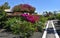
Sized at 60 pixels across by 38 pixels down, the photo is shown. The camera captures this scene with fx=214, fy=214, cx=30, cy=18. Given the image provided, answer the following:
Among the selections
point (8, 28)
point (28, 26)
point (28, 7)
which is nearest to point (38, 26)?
point (8, 28)

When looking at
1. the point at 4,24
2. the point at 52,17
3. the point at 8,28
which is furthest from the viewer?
the point at 52,17

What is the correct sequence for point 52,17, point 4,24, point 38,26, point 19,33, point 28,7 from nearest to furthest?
point 19,33, point 38,26, point 4,24, point 28,7, point 52,17

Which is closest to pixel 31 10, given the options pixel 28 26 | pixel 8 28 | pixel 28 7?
pixel 28 7

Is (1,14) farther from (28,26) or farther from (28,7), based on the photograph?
(28,26)

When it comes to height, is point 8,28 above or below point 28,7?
below

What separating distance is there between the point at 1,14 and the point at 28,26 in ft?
63.5

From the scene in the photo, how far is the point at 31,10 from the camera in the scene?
174 feet

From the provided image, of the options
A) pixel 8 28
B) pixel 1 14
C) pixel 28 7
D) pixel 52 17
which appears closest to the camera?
pixel 8 28

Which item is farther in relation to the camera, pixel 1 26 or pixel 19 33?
pixel 1 26

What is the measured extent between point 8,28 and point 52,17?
76.3 meters

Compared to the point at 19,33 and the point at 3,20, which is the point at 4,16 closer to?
the point at 3,20

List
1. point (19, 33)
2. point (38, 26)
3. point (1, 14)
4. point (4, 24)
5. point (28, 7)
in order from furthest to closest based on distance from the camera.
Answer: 1. point (28, 7)
2. point (1, 14)
3. point (4, 24)
4. point (38, 26)
5. point (19, 33)

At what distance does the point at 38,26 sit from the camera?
28391mm

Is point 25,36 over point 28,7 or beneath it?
beneath
